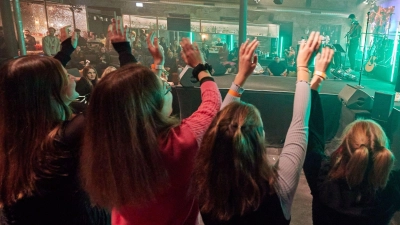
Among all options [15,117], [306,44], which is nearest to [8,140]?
[15,117]

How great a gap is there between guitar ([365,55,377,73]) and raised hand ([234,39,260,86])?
23.8 ft

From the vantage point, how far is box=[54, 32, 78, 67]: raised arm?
5.31 ft

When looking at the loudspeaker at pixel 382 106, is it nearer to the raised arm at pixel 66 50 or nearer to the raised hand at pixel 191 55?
the raised hand at pixel 191 55

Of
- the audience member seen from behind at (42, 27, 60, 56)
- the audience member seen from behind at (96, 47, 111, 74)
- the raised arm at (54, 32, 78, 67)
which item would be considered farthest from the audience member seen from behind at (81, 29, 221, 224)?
the audience member seen from behind at (96, 47, 111, 74)

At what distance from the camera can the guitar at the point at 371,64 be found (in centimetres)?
715

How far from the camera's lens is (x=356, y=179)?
1.16 m

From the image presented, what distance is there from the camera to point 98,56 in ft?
20.1

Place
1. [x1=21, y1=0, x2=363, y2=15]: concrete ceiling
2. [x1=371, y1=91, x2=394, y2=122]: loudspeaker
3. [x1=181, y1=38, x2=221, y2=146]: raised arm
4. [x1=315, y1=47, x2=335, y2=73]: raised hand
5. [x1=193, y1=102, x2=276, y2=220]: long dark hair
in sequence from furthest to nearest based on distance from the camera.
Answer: [x1=21, y1=0, x2=363, y2=15]: concrete ceiling < [x1=371, y1=91, x2=394, y2=122]: loudspeaker < [x1=315, y1=47, x2=335, y2=73]: raised hand < [x1=181, y1=38, x2=221, y2=146]: raised arm < [x1=193, y1=102, x2=276, y2=220]: long dark hair

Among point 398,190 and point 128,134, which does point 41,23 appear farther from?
point 398,190

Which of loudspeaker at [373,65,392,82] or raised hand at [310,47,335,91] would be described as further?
loudspeaker at [373,65,392,82]

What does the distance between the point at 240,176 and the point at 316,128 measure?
58 cm

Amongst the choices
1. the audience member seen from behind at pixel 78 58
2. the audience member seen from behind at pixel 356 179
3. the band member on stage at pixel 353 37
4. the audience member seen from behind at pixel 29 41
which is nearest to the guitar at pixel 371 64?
the band member on stage at pixel 353 37

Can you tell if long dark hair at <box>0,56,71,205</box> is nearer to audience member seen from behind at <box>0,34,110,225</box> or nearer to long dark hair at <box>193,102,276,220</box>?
audience member seen from behind at <box>0,34,110,225</box>

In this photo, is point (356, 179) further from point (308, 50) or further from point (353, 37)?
point (353, 37)
